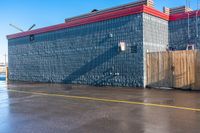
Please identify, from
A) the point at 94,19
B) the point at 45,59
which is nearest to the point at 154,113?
the point at 94,19

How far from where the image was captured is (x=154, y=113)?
6.71m

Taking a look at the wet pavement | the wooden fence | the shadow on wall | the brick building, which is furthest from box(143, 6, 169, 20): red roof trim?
the wet pavement

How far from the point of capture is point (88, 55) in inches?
648

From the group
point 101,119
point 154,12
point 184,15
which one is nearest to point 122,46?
point 154,12

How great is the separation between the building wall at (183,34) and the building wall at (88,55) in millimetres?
2996

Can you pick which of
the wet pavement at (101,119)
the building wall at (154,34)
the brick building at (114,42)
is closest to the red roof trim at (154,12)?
the brick building at (114,42)

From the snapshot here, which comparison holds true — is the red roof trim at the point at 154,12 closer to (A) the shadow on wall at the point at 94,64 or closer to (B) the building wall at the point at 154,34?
(B) the building wall at the point at 154,34

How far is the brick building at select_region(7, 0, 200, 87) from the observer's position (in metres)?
13.9

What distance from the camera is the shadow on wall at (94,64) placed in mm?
14953

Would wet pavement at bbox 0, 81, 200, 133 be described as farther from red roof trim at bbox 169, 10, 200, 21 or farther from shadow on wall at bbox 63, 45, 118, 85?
red roof trim at bbox 169, 10, 200, 21

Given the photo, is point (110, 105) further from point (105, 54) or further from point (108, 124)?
point (105, 54)

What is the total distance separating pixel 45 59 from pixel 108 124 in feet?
50.8

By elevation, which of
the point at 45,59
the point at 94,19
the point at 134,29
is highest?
the point at 94,19

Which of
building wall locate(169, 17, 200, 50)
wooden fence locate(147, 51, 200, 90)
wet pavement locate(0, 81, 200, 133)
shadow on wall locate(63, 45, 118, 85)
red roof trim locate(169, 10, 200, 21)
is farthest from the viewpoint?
shadow on wall locate(63, 45, 118, 85)
